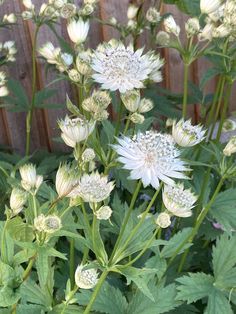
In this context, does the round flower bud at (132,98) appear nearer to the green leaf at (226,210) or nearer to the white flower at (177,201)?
the white flower at (177,201)

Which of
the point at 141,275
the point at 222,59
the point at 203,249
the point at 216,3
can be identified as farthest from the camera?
the point at 203,249

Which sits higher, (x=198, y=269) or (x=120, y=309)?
(x=120, y=309)

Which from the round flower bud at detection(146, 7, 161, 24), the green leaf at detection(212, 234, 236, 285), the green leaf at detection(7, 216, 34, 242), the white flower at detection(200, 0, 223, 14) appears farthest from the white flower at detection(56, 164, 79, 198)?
the round flower bud at detection(146, 7, 161, 24)

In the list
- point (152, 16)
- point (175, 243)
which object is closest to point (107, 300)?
point (175, 243)

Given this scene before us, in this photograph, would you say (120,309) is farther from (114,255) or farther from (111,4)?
(111,4)

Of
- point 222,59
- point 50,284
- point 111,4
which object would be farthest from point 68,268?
point 111,4

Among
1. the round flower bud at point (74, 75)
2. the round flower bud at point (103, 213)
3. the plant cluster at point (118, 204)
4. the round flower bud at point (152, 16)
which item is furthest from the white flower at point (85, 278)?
the round flower bud at point (152, 16)
